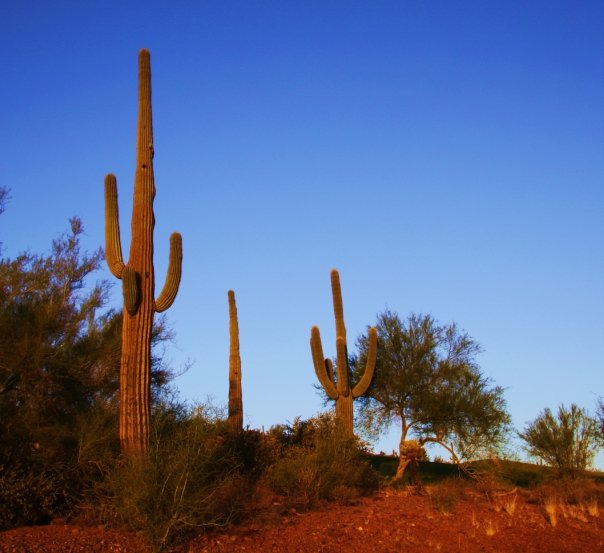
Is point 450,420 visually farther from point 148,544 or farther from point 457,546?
point 148,544

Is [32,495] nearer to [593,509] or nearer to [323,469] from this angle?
[323,469]

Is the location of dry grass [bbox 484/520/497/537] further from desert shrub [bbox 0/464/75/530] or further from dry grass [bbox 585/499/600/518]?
desert shrub [bbox 0/464/75/530]

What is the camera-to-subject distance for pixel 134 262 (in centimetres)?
1309

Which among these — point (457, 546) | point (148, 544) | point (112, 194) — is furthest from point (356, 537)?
point (112, 194)

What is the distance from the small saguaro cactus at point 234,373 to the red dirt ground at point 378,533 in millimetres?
6738

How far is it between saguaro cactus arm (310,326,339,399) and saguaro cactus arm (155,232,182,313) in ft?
32.7

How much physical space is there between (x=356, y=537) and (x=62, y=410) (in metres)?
6.32

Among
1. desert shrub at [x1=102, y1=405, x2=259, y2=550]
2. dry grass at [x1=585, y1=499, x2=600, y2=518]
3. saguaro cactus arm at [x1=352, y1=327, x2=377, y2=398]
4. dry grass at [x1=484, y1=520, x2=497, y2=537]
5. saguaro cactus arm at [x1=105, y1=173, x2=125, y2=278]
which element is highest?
saguaro cactus arm at [x1=105, y1=173, x2=125, y2=278]

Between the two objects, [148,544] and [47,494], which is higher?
[47,494]

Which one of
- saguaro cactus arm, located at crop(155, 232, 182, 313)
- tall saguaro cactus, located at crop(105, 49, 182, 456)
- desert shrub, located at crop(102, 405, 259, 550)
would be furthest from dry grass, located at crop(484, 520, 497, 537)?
saguaro cactus arm, located at crop(155, 232, 182, 313)

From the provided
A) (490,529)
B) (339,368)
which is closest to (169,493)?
(490,529)

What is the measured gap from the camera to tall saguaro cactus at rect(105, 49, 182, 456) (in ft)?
39.8

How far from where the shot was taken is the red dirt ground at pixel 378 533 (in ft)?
33.1

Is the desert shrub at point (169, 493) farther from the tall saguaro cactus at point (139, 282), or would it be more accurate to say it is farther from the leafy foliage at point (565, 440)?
the leafy foliage at point (565, 440)
